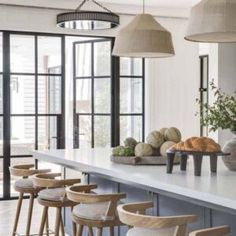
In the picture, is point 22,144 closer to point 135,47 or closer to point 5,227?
point 5,227

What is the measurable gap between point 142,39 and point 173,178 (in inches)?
61.6

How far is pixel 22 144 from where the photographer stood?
23.8 feet

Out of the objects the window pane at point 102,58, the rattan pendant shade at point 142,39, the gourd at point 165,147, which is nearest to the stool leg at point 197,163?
the gourd at point 165,147

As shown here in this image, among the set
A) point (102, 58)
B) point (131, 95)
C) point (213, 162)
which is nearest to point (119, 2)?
point (102, 58)

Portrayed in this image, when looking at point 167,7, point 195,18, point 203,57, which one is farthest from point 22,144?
point 203,57

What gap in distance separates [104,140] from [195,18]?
463 centimetres

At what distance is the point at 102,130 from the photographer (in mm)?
7621

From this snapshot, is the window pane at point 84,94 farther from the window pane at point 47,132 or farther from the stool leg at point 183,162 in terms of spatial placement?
the stool leg at point 183,162

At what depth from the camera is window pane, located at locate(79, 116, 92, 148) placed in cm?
770

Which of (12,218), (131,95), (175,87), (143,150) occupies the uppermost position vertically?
(175,87)

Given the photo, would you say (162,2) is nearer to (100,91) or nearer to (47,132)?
(100,91)

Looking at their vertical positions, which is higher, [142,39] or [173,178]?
[142,39]

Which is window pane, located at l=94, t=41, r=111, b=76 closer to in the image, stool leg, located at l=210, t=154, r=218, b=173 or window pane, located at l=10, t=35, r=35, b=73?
window pane, located at l=10, t=35, r=35, b=73

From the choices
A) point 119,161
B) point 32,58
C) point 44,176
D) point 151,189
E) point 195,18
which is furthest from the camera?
point 32,58
